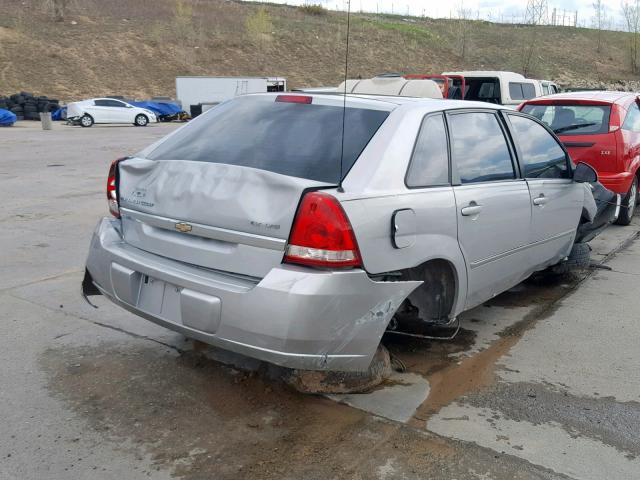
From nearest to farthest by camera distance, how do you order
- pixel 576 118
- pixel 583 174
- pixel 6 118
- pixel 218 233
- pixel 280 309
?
1. pixel 280 309
2. pixel 218 233
3. pixel 583 174
4. pixel 576 118
5. pixel 6 118

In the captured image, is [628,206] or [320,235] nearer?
[320,235]

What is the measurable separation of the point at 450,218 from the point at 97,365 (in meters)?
2.34

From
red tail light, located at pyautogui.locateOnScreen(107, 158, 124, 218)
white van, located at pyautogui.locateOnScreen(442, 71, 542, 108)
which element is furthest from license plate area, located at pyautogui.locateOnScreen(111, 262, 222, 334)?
white van, located at pyautogui.locateOnScreen(442, 71, 542, 108)

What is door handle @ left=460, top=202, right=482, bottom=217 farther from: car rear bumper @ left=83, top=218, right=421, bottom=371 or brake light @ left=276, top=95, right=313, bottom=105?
brake light @ left=276, top=95, right=313, bottom=105

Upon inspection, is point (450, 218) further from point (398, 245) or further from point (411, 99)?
point (411, 99)

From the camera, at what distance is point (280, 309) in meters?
2.90

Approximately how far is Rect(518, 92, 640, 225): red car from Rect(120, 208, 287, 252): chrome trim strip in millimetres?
6035

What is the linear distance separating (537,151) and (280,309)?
9.81 ft

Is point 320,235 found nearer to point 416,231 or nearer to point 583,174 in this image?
point 416,231

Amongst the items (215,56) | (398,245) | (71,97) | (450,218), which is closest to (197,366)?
(398,245)

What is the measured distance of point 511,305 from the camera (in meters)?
5.28

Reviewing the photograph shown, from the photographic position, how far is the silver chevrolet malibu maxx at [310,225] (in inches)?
117

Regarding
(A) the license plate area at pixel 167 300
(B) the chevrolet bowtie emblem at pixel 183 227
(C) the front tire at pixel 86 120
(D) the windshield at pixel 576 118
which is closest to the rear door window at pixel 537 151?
(B) the chevrolet bowtie emblem at pixel 183 227

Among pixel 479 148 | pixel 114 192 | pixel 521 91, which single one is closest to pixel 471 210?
pixel 479 148
